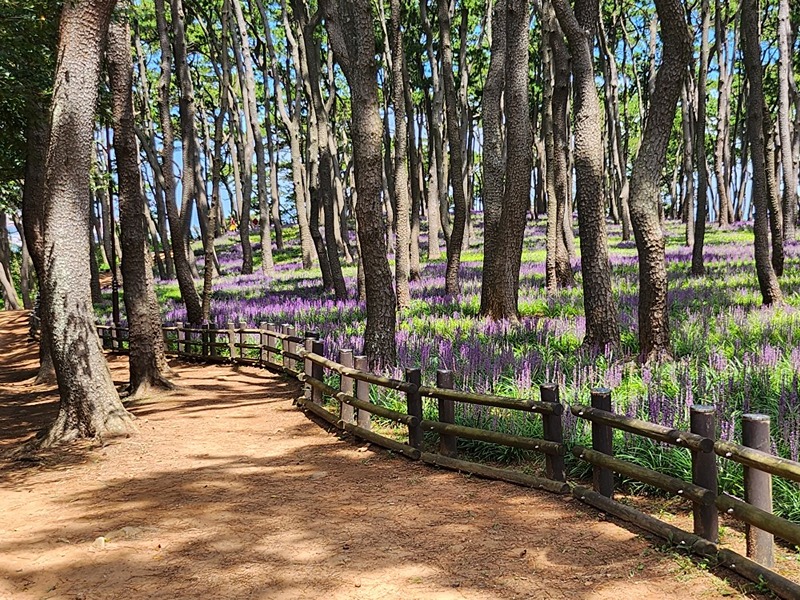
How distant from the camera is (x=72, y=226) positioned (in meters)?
7.48

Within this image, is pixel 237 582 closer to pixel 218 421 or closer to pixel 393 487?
Result: pixel 393 487

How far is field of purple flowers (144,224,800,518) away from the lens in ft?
18.7

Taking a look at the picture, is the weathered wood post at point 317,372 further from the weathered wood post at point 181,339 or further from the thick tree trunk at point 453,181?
the weathered wood post at point 181,339

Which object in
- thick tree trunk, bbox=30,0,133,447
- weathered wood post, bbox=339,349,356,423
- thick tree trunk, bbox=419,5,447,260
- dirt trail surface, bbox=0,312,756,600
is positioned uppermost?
thick tree trunk, bbox=419,5,447,260

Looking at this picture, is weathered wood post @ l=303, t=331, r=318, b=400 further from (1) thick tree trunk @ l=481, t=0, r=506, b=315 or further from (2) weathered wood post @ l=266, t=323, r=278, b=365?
(1) thick tree trunk @ l=481, t=0, r=506, b=315

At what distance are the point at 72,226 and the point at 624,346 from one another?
25.2 feet

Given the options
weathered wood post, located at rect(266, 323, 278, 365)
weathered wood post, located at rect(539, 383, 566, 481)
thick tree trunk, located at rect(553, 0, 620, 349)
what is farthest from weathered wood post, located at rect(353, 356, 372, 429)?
weathered wood post, located at rect(266, 323, 278, 365)

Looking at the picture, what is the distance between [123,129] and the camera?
10.3 m

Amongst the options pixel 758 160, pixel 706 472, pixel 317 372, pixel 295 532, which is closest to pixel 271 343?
pixel 317 372

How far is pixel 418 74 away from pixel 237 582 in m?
30.9

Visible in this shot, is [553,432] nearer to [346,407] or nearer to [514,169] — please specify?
[346,407]

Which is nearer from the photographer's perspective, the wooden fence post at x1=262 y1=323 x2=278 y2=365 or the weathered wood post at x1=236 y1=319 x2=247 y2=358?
the wooden fence post at x1=262 y1=323 x2=278 y2=365

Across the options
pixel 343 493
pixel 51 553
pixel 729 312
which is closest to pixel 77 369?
Result: pixel 51 553

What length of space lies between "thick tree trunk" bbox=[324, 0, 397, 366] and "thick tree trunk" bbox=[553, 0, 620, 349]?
2818mm
